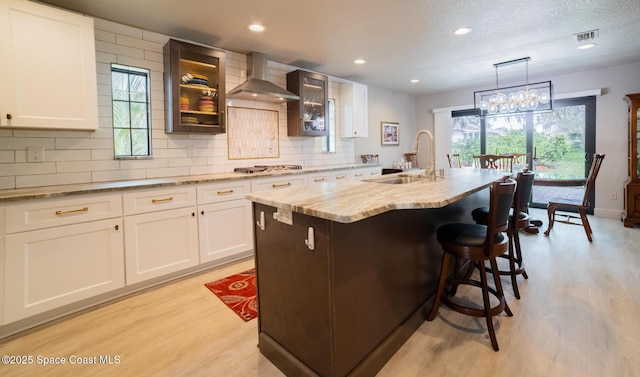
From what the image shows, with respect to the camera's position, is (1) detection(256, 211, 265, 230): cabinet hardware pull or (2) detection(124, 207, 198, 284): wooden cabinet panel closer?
(1) detection(256, 211, 265, 230): cabinet hardware pull

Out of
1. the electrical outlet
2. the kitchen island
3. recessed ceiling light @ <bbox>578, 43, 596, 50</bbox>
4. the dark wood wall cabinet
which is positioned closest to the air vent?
recessed ceiling light @ <bbox>578, 43, 596, 50</bbox>

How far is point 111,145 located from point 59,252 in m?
1.14

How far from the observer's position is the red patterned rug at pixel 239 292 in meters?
2.34

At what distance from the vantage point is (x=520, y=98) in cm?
447

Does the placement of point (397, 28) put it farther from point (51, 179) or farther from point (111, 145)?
point (51, 179)

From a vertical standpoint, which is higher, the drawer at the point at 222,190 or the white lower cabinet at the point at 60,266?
the drawer at the point at 222,190

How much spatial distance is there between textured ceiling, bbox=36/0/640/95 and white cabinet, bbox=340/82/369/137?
1.48 ft

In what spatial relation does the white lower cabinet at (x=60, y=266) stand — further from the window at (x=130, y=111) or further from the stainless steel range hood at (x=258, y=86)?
the stainless steel range hood at (x=258, y=86)

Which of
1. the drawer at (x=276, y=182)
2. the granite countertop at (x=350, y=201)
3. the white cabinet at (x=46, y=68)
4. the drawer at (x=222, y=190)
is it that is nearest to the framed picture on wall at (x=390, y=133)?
the drawer at (x=276, y=182)

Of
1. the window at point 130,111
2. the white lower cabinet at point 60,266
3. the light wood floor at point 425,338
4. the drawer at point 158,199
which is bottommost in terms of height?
the light wood floor at point 425,338

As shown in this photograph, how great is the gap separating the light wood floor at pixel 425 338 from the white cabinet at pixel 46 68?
60.1 inches

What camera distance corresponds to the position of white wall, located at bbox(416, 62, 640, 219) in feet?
15.9

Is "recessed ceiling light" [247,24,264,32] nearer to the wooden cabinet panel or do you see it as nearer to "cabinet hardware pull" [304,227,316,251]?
the wooden cabinet panel

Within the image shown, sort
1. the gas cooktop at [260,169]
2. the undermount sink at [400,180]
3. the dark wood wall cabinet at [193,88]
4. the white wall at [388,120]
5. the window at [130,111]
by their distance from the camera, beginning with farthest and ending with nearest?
the white wall at [388,120] < the gas cooktop at [260,169] < the dark wood wall cabinet at [193,88] < the window at [130,111] < the undermount sink at [400,180]
